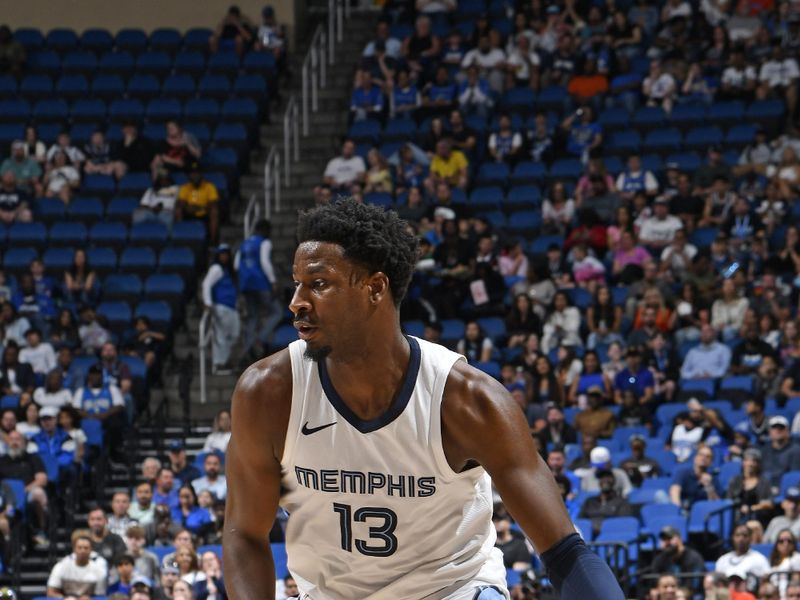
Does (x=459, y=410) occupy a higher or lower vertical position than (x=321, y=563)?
higher

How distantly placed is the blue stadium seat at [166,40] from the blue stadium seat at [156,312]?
6027 mm

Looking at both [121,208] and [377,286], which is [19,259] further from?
[377,286]

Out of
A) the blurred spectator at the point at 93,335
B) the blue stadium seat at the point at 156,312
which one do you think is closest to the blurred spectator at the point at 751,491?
the blue stadium seat at the point at 156,312

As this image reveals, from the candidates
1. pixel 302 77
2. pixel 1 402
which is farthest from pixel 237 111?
pixel 1 402

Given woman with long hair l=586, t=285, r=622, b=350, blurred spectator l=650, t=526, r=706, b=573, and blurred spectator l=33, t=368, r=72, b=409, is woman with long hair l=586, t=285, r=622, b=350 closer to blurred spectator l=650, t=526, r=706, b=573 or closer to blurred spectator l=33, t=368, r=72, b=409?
blurred spectator l=650, t=526, r=706, b=573

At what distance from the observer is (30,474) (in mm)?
14562

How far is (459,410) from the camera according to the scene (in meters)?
3.88

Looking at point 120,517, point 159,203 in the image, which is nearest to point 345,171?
point 159,203

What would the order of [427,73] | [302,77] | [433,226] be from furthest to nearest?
1. [302,77]
2. [427,73]
3. [433,226]

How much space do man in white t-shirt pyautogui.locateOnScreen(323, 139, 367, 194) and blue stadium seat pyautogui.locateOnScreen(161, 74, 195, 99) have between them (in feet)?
10.2

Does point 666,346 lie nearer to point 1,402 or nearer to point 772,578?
point 772,578

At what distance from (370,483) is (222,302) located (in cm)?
1322

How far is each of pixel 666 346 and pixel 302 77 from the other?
28.4 feet

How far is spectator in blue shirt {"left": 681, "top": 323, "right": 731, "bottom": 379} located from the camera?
49.6 feet
